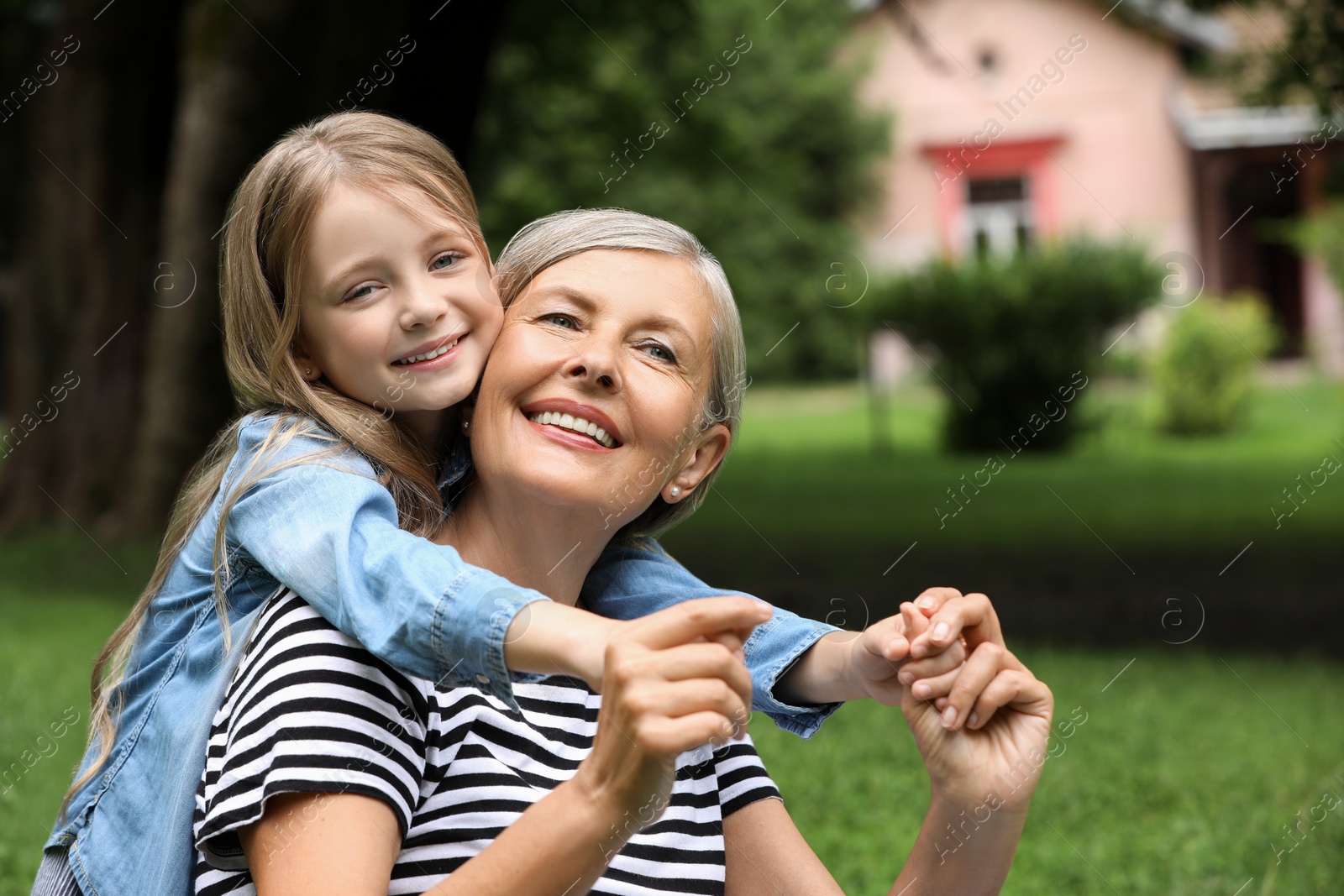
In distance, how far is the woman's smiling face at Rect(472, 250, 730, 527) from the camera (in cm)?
193

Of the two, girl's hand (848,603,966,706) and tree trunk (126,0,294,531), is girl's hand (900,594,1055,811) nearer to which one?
girl's hand (848,603,966,706)

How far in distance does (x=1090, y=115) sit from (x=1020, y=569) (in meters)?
20.1

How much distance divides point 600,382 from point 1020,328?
15.5 metres

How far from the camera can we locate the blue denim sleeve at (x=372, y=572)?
1.54 m

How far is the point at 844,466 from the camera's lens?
16641 mm

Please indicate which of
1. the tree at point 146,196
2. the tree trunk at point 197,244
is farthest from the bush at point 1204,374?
the tree trunk at point 197,244

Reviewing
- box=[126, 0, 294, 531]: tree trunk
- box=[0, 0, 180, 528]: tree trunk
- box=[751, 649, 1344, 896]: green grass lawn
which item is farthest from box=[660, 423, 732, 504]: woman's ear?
box=[0, 0, 180, 528]: tree trunk

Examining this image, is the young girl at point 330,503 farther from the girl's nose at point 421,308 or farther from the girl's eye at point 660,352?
the girl's eye at point 660,352

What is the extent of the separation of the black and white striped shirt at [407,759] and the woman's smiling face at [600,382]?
301 millimetres

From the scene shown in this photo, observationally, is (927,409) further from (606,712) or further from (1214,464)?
(606,712)

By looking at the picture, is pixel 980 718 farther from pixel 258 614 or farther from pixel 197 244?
pixel 197 244

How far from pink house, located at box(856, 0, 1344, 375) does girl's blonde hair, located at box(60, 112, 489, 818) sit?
78.7 ft

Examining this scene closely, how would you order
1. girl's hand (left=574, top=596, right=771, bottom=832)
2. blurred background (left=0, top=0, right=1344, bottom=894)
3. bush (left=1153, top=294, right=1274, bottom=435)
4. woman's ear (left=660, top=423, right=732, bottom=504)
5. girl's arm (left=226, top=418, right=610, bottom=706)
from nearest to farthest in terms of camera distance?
girl's hand (left=574, top=596, right=771, bottom=832)
girl's arm (left=226, top=418, right=610, bottom=706)
woman's ear (left=660, top=423, right=732, bottom=504)
blurred background (left=0, top=0, right=1344, bottom=894)
bush (left=1153, top=294, right=1274, bottom=435)

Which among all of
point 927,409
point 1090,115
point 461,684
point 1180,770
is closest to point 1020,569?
point 1180,770
